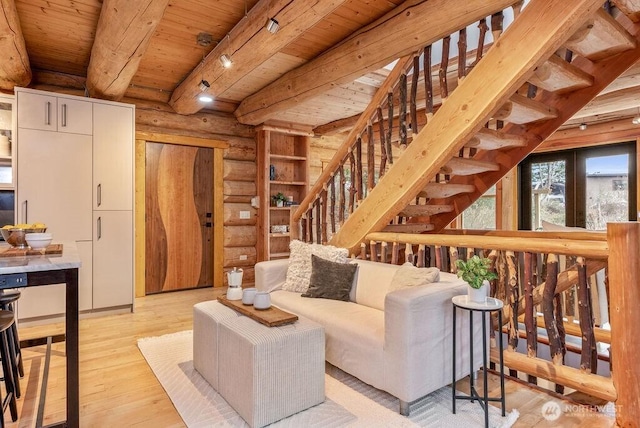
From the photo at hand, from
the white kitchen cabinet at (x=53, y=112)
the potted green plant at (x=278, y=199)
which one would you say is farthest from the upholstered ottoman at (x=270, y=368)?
the potted green plant at (x=278, y=199)

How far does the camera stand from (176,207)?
5.18 meters

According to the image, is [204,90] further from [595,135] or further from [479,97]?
[595,135]

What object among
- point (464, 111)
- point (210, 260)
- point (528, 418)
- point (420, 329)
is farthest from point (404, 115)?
point (210, 260)

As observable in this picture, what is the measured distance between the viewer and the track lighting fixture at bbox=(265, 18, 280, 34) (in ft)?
8.26

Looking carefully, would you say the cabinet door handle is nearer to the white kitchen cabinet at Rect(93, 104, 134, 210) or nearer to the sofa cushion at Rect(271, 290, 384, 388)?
the white kitchen cabinet at Rect(93, 104, 134, 210)

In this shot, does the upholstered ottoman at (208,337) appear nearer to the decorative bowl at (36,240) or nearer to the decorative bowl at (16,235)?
the decorative bowl at (36,240)

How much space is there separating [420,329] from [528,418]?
788mm

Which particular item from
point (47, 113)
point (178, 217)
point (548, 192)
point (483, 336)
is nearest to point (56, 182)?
point (47, 113)

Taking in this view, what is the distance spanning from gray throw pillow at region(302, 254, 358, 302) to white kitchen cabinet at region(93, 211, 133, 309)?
2.30 metres

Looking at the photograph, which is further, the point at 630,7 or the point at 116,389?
the point at 116,389

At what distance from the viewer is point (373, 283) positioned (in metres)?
2.96

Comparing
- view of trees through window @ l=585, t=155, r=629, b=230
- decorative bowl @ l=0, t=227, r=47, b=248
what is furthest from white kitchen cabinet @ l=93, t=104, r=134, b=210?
view of trees through window @ l=585, t=155, r=629, b=230

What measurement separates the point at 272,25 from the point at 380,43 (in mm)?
924

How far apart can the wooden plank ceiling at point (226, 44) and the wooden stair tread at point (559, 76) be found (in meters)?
0.47
